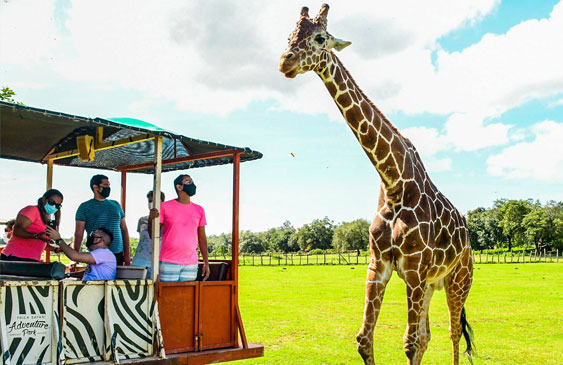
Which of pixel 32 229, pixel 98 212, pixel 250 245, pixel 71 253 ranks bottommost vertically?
pixel 250 245

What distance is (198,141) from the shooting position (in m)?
6.10

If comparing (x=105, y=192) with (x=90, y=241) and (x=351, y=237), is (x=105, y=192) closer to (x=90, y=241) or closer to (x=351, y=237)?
(x=90, y=241)

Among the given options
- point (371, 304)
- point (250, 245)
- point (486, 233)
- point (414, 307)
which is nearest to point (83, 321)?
point (371, 304)

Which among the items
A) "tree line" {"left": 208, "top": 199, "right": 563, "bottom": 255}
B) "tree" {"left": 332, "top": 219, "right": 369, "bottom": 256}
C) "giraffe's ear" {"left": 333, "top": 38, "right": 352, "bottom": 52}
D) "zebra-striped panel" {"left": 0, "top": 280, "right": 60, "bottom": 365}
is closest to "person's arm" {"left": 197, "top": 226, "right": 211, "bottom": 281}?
"zebra-striped panel" {"left": 0, "top": 280, "right": 60, "bottom": 365}

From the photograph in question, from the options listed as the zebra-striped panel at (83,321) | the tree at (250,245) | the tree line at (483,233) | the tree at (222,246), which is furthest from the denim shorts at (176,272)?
the tree at (250,245)

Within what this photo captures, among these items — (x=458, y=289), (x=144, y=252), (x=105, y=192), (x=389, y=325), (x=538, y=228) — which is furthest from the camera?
(x=538, y=228)

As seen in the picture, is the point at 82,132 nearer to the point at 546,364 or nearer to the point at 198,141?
the point at 198,141

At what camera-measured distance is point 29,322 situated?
486 cm

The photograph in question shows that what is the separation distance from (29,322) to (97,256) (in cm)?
97

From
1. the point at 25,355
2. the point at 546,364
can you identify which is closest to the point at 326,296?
the point at 546,364

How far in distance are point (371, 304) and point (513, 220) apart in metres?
90.7

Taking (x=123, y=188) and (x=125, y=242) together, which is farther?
(x=123, y=188)

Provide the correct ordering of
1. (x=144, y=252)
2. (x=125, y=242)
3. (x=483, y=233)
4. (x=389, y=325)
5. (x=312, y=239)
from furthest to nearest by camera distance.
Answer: (x=312, y=239) < (x=483, y=233) < (x=389, y=325) < (x=125, y=242) < (x=144, y=252)

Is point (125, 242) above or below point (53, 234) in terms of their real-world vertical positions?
below
